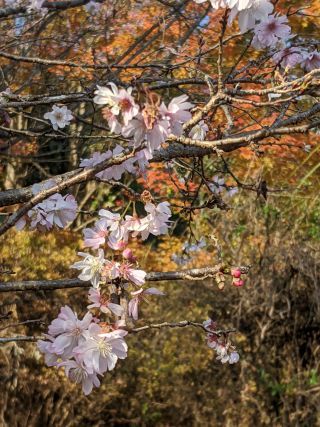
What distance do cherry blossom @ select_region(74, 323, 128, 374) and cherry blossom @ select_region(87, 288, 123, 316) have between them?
4 centimetres

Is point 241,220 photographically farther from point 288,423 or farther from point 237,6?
point 237,6

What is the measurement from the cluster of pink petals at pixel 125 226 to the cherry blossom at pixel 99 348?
29 centimetres

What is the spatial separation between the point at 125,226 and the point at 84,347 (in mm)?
373

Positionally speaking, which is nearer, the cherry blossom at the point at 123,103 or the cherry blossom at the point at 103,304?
the cherry blossom at the point at 123,103

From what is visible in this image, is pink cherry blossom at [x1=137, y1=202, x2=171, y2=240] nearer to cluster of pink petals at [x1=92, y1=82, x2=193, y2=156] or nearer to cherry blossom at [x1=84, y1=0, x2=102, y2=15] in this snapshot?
cluster of pink petals at [x1=92, y1=82, x2=193, y2=156]

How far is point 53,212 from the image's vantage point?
2102 mm

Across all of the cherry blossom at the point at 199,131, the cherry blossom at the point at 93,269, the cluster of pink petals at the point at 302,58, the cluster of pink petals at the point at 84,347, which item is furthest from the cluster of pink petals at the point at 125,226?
the cluster of pink petals at the point at 302,58

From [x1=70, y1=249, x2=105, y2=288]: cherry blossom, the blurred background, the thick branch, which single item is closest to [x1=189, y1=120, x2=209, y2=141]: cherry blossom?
the thick branch

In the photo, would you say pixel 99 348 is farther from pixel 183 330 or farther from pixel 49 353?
pixel 183 330

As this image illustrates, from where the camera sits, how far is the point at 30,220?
7.05 feet

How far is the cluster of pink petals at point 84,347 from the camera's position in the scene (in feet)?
5.44

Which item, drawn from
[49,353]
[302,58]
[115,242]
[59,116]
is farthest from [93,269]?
[59,116]

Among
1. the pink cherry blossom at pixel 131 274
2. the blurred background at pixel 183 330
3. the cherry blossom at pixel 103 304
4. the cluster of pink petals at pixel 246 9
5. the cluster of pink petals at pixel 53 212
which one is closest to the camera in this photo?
the cluster of pink petals at pixel 246 9

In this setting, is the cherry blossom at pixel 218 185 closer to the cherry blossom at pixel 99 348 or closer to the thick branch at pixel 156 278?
the thick branch at pixel 156 278
